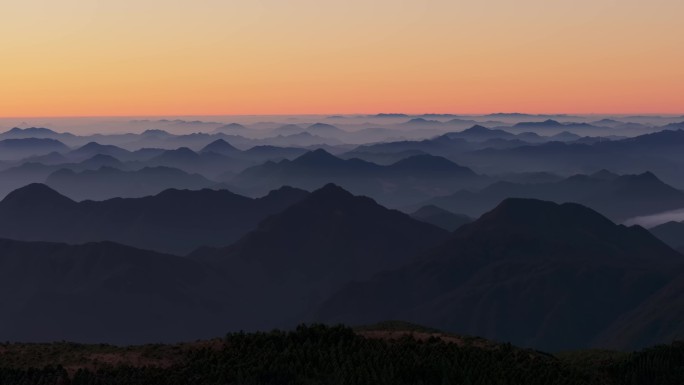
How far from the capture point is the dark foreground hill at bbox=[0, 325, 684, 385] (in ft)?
169

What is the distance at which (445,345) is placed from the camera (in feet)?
200

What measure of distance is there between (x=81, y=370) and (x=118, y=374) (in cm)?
262

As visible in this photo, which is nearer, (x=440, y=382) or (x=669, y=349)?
(x=440, y=382)

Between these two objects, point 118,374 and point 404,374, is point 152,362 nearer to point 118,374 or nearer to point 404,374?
point 118,374

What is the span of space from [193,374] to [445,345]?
20.3 meters

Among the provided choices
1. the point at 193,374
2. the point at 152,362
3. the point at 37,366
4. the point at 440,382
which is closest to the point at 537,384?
the point at 440,382

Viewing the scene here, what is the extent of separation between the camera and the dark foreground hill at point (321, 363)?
51.4 meters

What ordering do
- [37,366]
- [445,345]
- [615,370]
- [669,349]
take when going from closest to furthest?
1. [37,366]
2. [445,345]
3. [615,370]
4. [669,349]

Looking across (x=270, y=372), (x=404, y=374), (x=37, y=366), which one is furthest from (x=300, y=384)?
(x=37, y=366)

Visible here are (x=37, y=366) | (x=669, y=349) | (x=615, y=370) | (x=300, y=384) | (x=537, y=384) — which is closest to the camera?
(x=300, y=384)

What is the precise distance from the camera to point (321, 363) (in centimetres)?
5412

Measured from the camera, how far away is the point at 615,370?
217 ft

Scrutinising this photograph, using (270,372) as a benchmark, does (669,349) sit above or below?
below

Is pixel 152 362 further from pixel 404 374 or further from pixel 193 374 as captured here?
pixel 404 374
